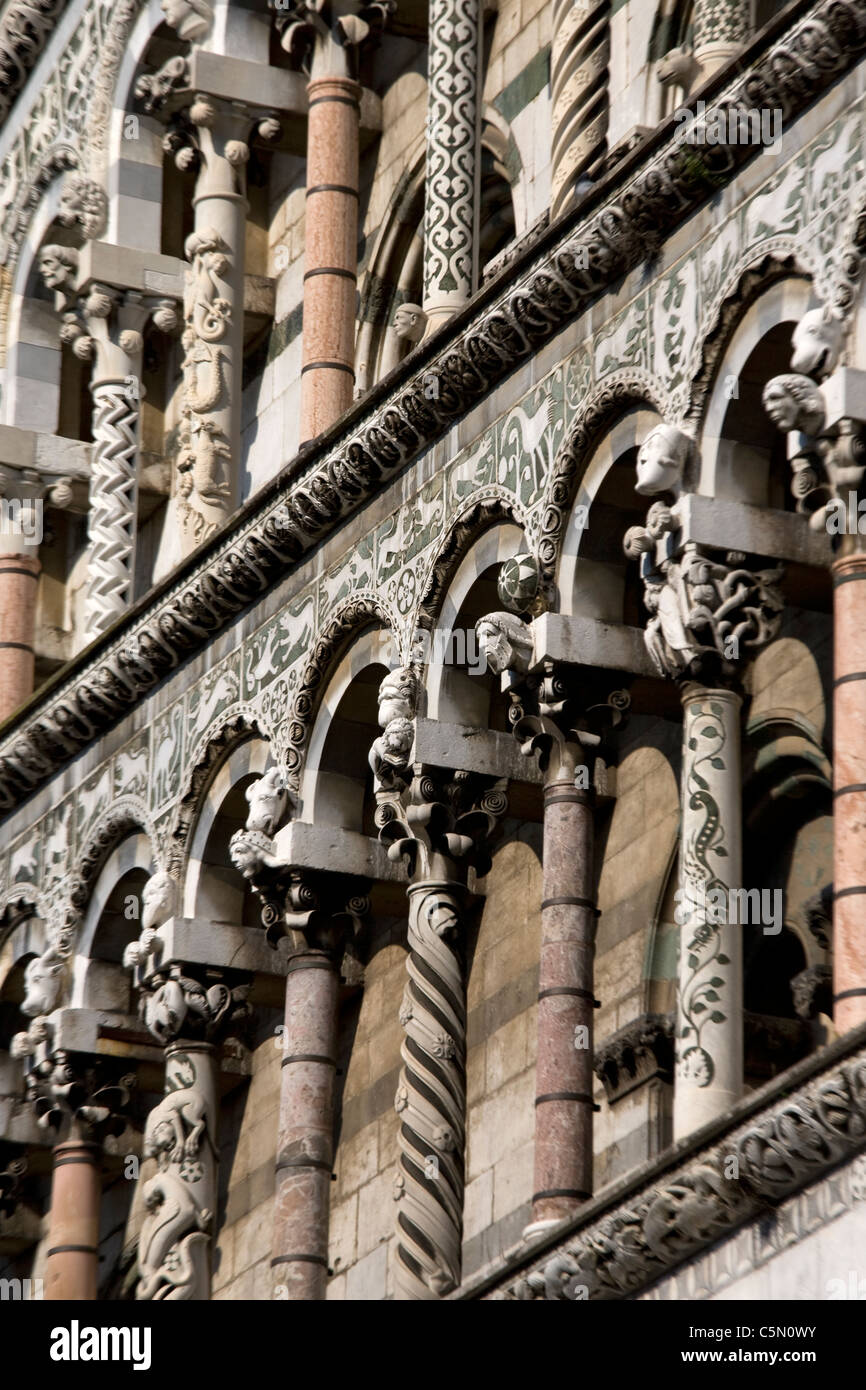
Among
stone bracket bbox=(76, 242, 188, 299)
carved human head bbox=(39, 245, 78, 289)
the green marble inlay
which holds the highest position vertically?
carved human head bbox=(39, 245, 78, 289)

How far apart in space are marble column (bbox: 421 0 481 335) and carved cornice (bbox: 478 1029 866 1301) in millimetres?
5775

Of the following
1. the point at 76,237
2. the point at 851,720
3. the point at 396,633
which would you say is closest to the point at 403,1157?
the point at 396,633

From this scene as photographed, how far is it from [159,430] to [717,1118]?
10789 millimetres

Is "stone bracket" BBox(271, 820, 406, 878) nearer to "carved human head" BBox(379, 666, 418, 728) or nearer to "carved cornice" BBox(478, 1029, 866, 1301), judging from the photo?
"carved human head" BBox(379, 666, 418, 728)

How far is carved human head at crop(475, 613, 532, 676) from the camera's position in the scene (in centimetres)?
1541

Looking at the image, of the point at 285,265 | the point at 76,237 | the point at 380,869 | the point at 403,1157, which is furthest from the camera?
the point at 76,237

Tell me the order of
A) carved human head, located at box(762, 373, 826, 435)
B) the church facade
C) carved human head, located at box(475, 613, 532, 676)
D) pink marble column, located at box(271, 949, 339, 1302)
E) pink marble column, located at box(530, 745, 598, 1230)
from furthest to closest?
pink marble column, located at box(271, 949, 339, 1302) → carved human head, located at box(475, 613, 532, 676) → pink marble column, located at box(530, 745, 598, 1230) → the church facade → carved human head, located at box(762, 373, 826, 435)

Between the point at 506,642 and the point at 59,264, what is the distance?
8.07 meters

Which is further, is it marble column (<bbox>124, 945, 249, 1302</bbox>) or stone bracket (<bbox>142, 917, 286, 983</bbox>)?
stone bracket (<bbox>142, 917, 286, 983</bbox>)

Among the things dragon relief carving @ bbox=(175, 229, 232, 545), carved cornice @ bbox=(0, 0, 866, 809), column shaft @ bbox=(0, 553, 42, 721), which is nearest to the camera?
carved cornice @ bbox=(0, 0, 866, 809)

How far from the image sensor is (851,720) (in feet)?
43.3

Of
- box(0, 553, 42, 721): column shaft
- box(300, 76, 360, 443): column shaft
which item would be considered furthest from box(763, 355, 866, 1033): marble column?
box(0, 553, 42, 721): column shaft

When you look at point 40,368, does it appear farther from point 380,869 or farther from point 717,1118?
point 717,1118

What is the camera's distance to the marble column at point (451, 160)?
18.5 m
